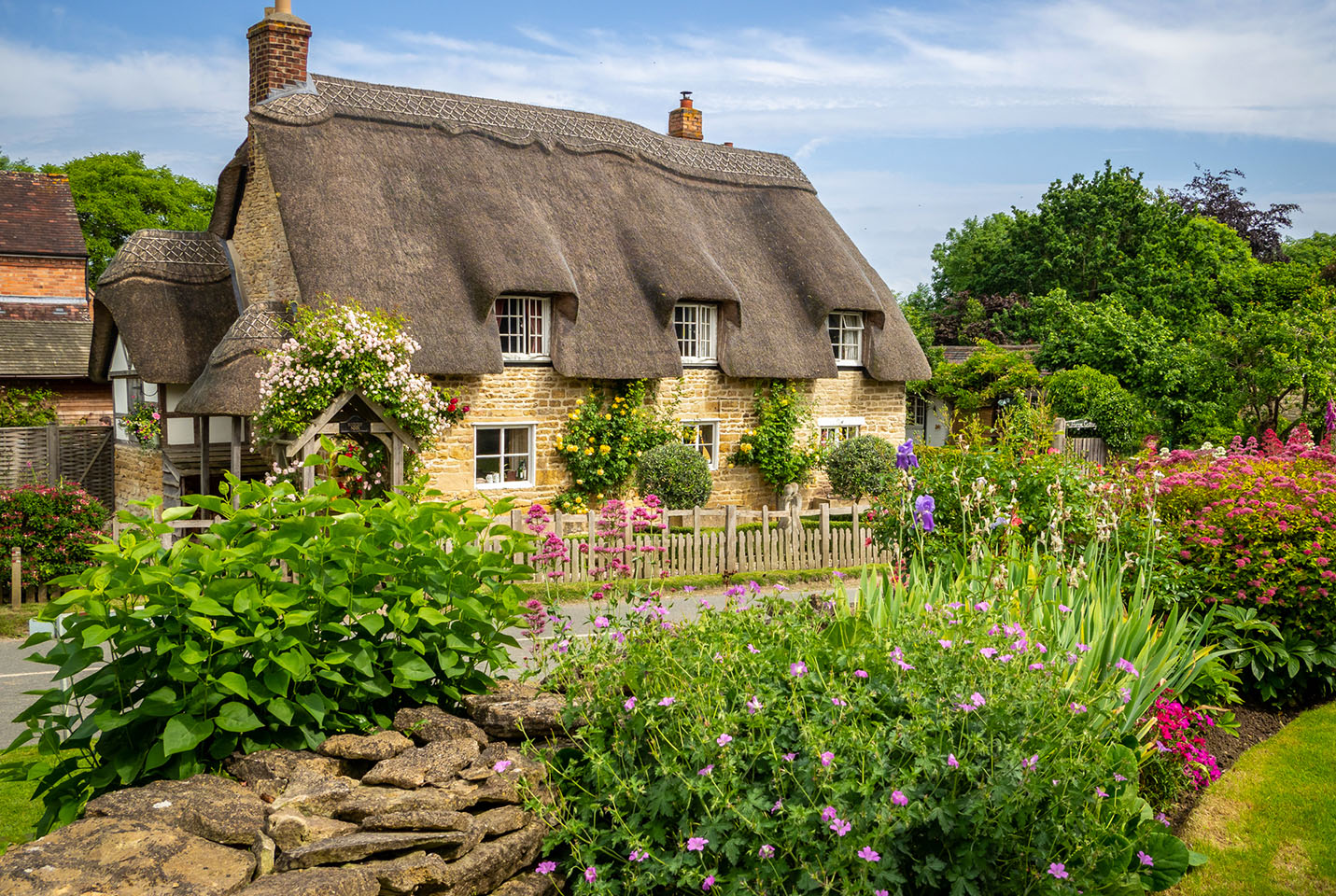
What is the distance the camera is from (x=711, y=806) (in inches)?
145

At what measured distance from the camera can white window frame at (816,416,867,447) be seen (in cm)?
2081

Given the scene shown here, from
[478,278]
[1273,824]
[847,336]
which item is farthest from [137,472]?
[1273,824]

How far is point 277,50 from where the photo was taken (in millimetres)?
17344

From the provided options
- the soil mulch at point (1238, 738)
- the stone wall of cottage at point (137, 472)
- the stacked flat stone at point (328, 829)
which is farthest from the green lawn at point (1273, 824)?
the stone wall of cottage at point (137, 472)

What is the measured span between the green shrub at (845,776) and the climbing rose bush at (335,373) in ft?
33.1

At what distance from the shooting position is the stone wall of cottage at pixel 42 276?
31.8 metres

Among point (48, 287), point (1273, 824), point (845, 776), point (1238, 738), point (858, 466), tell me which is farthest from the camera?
point (48, 287)

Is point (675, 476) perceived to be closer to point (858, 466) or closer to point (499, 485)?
point (499, 485)

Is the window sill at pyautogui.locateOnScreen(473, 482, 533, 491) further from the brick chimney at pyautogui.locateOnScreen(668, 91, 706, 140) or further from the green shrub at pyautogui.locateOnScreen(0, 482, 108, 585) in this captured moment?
the brick chimney at pyautogui.locateOnScreen(668, 91, 706, 140)

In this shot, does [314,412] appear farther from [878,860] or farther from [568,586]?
[878,860]

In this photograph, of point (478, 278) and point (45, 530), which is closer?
point (45, 530)

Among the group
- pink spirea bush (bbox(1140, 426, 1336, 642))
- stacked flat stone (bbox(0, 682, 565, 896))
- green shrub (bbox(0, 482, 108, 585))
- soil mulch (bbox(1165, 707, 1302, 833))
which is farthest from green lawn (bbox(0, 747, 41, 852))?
pink spirea bush (bbox(1140, 426, 1336, 642))

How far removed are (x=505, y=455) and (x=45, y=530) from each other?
6.64 meters

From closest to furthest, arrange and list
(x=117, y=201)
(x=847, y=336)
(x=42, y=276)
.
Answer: (x=847, y=336)
(x=42, y=276)
(x=117, y=201)
